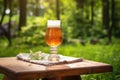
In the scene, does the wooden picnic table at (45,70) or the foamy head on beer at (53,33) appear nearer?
the wooden picnic table at (45,70)

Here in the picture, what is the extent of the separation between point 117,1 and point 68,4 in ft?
15.0

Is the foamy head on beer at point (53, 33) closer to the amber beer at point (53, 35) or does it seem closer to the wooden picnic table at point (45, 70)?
the amber beer at point (53, 35)

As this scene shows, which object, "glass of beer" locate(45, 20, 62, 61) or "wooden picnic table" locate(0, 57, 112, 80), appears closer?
"wooden picnic table" locate(0, 57, 112, 80)

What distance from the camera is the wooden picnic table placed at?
12.6ft

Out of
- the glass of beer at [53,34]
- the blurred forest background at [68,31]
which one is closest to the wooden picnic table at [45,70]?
the glass of beer at [53,34]

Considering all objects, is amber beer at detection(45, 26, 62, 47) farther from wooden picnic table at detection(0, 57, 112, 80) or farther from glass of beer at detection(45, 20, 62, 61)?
wooden picnic table at detection(0, 57, 112, 80)

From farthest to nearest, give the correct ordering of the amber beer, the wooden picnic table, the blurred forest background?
1. the blurred forest background
2. the amber beer
3. the wooden picnic table

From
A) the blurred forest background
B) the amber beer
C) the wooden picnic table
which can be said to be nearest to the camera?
the wooden picnic table

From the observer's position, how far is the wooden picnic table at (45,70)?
3.83 meters

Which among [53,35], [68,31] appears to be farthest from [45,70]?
[68,31]

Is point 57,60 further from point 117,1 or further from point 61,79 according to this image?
point 117,1

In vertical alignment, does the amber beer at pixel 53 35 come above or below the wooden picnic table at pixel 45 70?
above

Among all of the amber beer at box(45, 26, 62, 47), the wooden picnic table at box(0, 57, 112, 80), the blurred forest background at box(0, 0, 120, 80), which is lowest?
the blurred forest background at box(0, 0, 120, 80)

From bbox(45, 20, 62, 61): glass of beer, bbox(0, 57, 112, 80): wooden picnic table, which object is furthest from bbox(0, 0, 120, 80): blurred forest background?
bbox(0, 57, 112, 80): wooden picnic table
